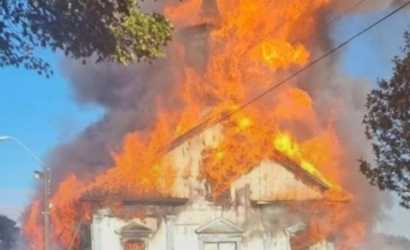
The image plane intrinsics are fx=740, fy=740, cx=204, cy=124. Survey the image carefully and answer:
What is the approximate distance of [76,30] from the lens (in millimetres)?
8703

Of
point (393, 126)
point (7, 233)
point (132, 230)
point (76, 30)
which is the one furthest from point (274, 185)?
point (7, 233)

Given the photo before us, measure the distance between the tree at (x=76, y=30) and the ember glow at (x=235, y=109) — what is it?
22691mm

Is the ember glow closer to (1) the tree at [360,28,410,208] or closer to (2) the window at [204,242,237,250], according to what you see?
(2) the window at [204,242,237,250]

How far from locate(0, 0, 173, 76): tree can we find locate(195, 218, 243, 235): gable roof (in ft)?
74.2

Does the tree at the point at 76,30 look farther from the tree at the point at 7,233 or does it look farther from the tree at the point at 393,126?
the tree at the point at 7,233

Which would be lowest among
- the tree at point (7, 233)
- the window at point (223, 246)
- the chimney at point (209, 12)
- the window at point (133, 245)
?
the window at point (223, 246)

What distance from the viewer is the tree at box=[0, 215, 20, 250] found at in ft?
187

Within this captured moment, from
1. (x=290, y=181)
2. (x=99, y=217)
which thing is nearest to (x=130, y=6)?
(x=99, y=217)

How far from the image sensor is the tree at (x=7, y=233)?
57.1 m

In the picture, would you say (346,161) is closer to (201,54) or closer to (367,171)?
(201,54)

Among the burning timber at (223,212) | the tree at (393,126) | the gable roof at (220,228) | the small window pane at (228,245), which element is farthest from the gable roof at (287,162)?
the tree at (393,126)

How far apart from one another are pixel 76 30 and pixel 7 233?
5592 centimetres

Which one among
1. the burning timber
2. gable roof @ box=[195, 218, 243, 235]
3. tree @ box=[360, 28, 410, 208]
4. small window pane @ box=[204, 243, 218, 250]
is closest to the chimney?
the burning timber

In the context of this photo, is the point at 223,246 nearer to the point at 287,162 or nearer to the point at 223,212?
the point at 223,212
